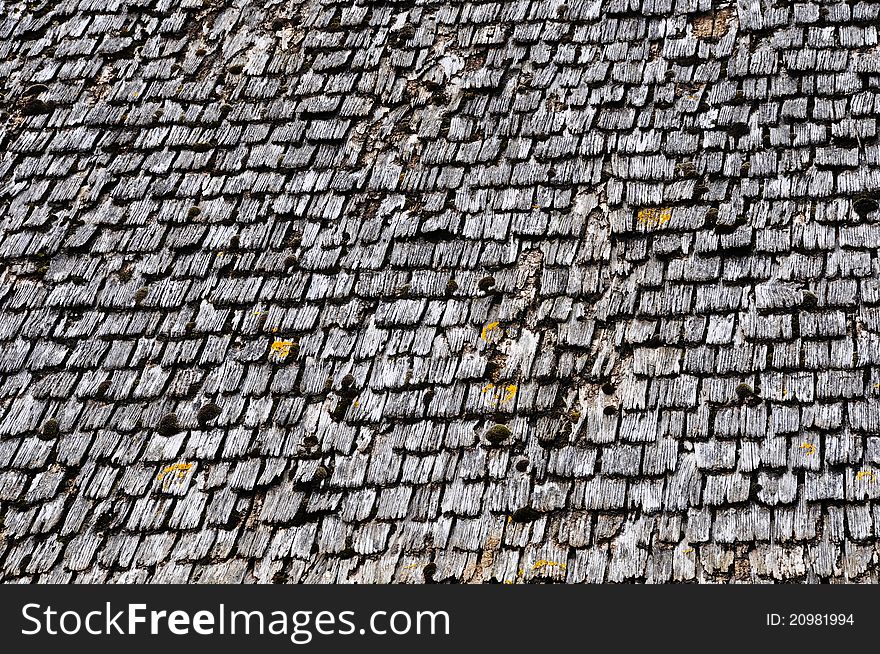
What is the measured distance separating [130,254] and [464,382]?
5.67 feet

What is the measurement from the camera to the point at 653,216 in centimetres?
398

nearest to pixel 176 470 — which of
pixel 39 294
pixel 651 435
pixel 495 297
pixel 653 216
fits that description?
pixel 39 294

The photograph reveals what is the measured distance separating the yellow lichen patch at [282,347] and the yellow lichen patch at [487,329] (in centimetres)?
81

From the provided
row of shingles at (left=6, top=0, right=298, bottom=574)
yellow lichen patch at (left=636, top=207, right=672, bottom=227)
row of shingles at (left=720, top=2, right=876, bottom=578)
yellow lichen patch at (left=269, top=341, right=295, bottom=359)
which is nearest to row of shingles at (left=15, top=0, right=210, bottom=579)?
row of shingles at (left=6, top=0, right=298, bottom=574)

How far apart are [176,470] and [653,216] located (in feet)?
7.39

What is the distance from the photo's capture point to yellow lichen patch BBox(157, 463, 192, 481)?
3641 millimetres

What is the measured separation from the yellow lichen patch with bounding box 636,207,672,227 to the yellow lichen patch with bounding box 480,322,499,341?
0.80 m

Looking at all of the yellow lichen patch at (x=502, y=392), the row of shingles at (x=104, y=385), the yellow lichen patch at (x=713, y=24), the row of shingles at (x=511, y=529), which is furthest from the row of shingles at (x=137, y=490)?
the yellow lichen patch at (x=713, y=24)

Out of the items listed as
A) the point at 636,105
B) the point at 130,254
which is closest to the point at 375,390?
the point at 130,254

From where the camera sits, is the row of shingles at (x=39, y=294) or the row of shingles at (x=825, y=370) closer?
the row of shingles at (x=825, y=370)

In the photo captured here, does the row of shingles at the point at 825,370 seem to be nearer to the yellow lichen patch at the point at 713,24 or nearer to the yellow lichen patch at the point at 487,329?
the yellow lichen patch at the point at 713,24

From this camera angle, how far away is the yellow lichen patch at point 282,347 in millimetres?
3879

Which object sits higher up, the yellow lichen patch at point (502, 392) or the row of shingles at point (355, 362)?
the row of shingles at point (355, 362)

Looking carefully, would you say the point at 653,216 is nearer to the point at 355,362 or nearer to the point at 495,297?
the point at 495,297
